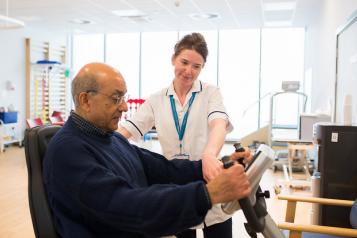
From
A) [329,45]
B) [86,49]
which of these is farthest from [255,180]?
[86,49]

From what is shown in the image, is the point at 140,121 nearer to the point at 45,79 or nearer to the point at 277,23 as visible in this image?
the point at 277,23

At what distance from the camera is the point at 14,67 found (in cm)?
812

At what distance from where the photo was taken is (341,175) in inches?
105

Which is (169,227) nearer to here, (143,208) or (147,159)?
(143,208)

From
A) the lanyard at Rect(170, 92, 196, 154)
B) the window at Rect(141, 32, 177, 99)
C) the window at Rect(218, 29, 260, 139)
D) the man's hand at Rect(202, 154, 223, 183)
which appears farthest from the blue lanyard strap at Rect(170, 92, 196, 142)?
the window at Rect(141, 32, 177, 99)

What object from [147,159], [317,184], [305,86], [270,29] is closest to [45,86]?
[270,29]

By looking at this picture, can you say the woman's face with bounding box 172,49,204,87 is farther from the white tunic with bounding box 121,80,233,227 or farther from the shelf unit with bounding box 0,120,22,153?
the shelf unit with bounding box 0,120,22,153

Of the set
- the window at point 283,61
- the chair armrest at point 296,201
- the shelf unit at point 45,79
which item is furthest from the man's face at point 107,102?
the shelf unit at point 45,79

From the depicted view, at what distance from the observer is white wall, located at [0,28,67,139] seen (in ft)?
25.5

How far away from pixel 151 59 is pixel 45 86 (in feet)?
8.90

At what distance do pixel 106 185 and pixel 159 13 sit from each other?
6.34 m

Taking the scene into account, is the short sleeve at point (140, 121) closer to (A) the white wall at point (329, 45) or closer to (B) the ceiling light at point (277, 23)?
(A) the white wall at point (329, 45)

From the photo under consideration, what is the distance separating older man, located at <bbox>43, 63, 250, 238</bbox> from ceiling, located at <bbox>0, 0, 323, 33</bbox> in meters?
5.08

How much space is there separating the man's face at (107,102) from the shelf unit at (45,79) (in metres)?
7.81
